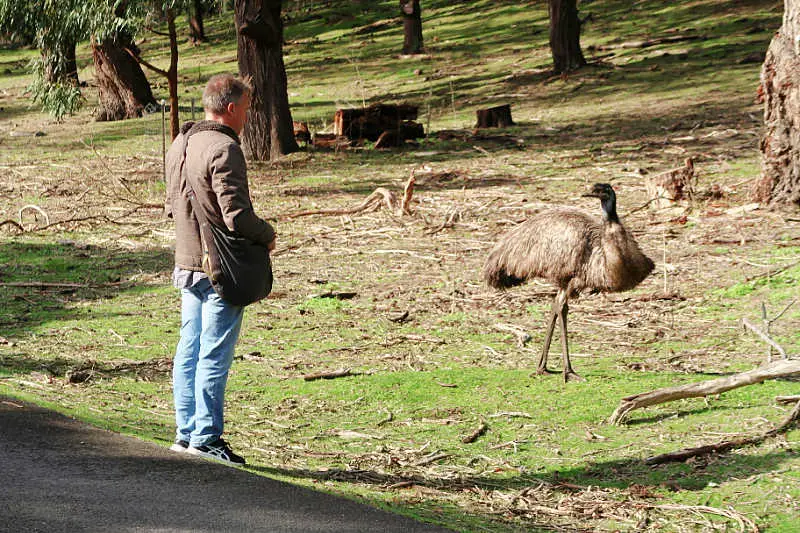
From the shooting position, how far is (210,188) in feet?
20.7

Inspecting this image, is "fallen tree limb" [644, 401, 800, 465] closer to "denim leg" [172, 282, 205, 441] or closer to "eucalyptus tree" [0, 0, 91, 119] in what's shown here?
A: "denim leg" [172, 282, 205, 441]

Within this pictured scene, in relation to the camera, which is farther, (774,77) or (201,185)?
(774,77)

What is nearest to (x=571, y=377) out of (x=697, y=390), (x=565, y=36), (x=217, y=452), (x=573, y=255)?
(x=573, y=255)

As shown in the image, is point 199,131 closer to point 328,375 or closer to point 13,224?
point 328,375

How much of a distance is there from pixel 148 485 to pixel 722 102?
18053 millimetres

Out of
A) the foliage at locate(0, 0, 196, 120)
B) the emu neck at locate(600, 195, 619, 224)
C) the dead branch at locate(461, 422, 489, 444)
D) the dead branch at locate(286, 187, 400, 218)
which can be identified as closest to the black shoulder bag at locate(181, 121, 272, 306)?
the dead branch at locate(461, 422, 489, 444)

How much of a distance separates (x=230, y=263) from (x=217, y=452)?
3.87 ft

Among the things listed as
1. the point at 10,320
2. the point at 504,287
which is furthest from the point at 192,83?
the point at 504,287

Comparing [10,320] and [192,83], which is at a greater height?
[192,83]

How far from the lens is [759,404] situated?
7.95 meters

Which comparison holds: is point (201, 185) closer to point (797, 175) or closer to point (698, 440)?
point (698, 440)

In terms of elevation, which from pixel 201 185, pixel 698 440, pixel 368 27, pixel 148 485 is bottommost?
pixel 698 440

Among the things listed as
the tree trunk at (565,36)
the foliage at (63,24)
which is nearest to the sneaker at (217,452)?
the foliage at (63,24)

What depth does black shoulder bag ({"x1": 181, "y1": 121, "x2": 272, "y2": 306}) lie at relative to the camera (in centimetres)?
630
